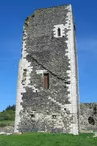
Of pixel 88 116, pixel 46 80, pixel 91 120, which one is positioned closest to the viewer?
pixel 46 80

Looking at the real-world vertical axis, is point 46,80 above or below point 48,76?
below

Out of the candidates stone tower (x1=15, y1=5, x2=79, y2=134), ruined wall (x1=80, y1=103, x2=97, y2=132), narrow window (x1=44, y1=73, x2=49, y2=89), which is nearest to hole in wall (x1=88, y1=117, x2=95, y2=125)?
ruined wall (x1=80, y1=103, x2=97, y2=132)

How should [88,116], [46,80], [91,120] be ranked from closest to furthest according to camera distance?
1. [46,80]
2. [88,116]
3. [91,120]

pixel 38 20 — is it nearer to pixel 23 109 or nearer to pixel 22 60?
pixel 22 60

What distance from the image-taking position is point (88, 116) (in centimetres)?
2778

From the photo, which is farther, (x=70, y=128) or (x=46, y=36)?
(x=46, y=36)

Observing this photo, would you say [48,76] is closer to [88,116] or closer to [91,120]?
[88,116]

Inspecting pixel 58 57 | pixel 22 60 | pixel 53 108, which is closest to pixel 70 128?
pixel 53 108

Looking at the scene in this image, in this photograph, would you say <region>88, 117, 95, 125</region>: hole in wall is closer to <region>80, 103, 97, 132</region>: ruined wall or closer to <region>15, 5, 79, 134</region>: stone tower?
<region>80, 103, 97, 132</region>: ruined wall

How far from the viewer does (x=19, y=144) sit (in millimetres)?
10414

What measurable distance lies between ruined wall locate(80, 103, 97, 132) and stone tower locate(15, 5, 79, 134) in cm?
1035

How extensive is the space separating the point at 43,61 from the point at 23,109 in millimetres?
4023

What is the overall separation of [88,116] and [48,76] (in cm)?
1230

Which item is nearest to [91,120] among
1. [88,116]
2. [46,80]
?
[88,116]
